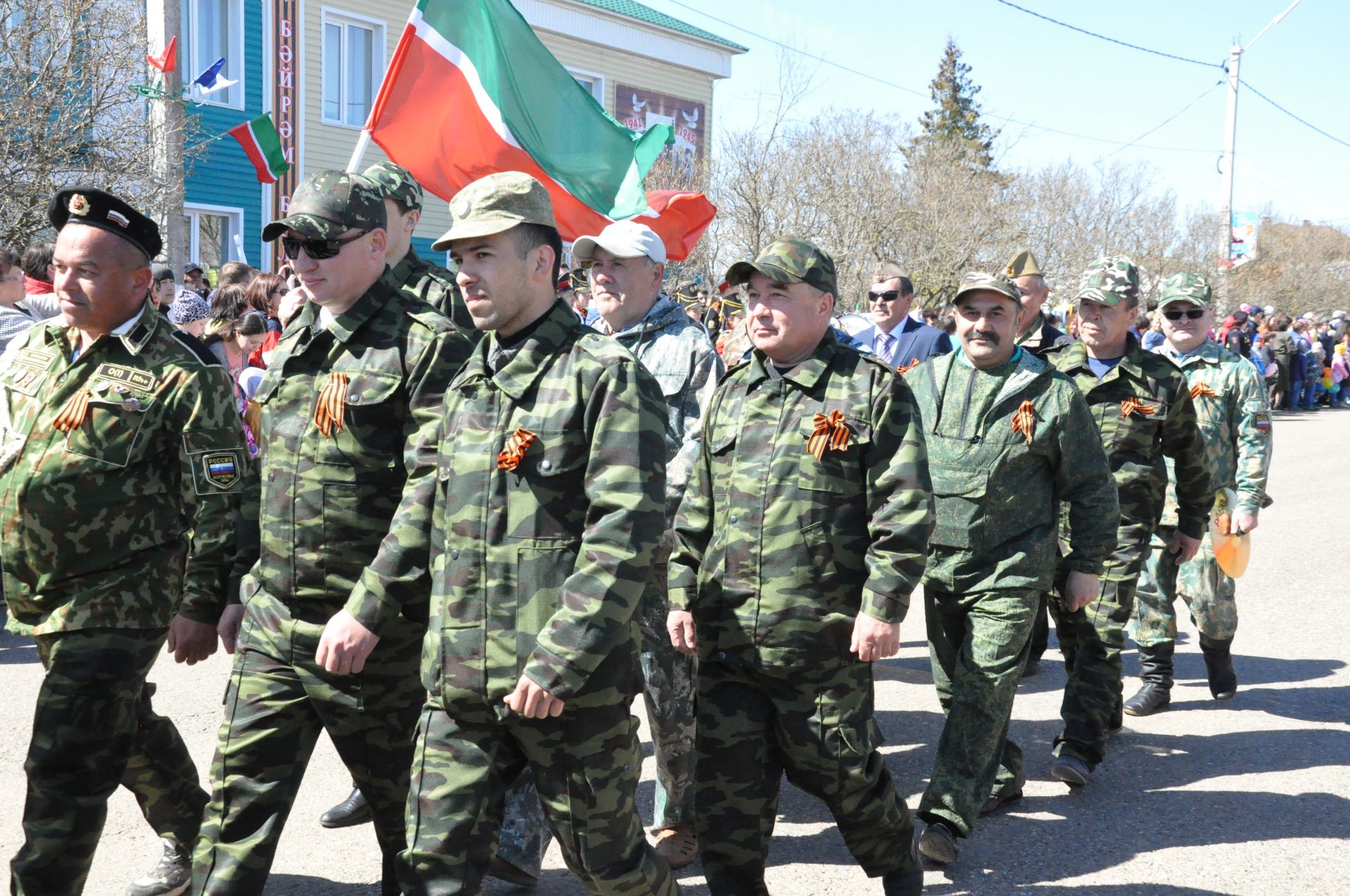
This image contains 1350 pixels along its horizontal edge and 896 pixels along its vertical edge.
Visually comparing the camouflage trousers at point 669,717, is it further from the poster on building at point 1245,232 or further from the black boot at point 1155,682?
the poster on building at point 1245,232

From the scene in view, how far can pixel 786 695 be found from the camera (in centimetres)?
385

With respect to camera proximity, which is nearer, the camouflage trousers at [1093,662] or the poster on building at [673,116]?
the camouflage trousers at [1093,662]

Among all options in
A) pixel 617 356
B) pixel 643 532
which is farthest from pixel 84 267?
pixel 643 532

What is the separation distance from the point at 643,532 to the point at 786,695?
1.00m

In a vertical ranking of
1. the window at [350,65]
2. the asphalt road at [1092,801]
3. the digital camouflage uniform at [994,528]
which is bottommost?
the asphalt road at [1092,801]

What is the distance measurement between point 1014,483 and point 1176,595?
2592mm

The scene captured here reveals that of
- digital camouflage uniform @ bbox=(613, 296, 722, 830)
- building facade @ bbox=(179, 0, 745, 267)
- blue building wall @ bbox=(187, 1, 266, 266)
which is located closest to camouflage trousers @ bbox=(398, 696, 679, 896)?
digital camouflage uniform @ bbox=(613, 296, 722, 830)

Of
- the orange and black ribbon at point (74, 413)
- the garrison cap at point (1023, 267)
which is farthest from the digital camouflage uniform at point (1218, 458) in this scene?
the orange and black ribbon at point (74, 413)

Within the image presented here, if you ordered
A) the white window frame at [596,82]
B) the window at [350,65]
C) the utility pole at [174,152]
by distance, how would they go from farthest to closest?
the white window frame at [596,82]
the window at [350,65]
the utility pole at [174,152]

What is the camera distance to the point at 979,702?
15.3 feet

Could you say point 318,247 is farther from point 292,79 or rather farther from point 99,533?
point 292,79

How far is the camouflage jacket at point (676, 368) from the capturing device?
488 cm

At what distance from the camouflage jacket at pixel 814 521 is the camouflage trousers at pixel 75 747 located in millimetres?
1679

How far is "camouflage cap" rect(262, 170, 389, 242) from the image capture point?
352cm
